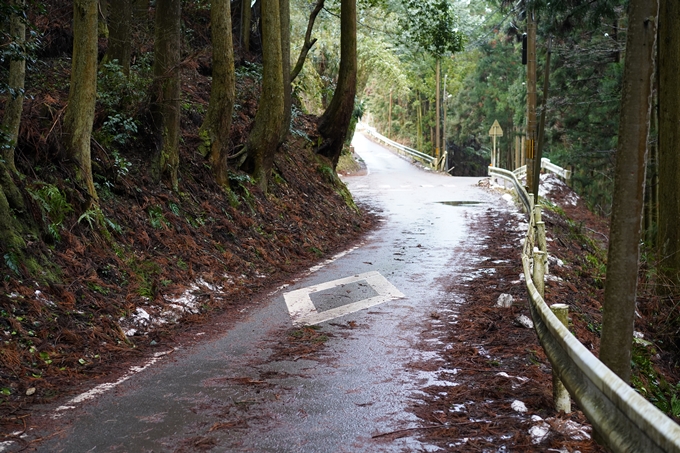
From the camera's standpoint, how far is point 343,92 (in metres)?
21.0

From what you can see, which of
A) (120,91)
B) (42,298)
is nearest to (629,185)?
(42,298)

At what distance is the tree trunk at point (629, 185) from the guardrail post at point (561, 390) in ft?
1.68

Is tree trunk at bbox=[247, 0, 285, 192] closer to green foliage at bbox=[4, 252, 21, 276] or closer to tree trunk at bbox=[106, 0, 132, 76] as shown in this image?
tree trunk at bbox=[106, 0, 132, 76]

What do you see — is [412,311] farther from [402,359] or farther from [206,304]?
[206,304]

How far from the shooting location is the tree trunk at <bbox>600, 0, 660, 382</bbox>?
4.85 metres

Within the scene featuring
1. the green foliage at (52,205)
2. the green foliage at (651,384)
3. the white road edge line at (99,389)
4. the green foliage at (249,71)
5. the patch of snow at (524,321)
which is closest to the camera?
the white road edge line at (99,389)

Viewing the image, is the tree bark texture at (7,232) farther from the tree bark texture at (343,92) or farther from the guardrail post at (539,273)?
the tree bark texture at (343,92)

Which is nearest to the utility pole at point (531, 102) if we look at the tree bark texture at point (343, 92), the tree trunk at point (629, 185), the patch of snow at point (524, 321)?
the tree bark texture at point (343, 92)

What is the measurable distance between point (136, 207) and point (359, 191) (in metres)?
20.4

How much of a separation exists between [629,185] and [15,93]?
7.01 metres

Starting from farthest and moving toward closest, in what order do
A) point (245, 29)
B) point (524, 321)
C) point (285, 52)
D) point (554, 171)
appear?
point (554, 171) → point (245, 29) → point (285, 52) → point (524, 321)

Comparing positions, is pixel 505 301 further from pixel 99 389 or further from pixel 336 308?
pixel 99 389

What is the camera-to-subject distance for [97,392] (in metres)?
5.75

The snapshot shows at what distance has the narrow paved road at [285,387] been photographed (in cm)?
467
